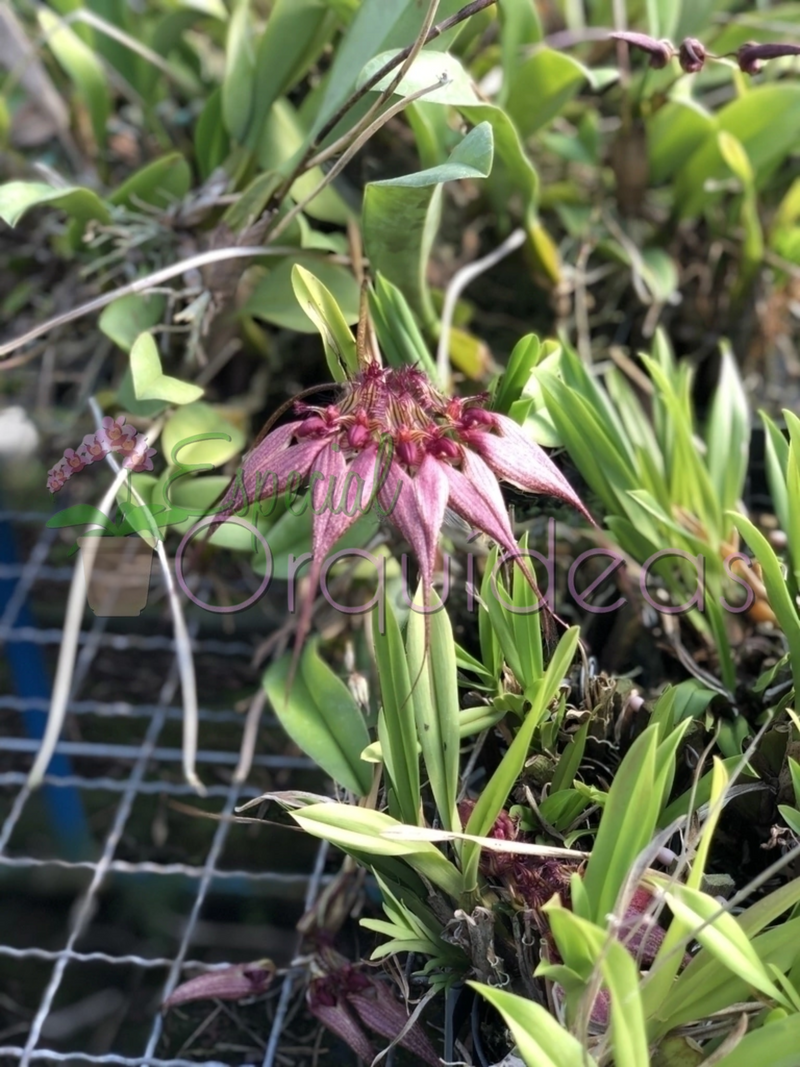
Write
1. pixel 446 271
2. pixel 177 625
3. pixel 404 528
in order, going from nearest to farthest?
pixel 404 528 < pixel 177 625 < pixel 446 271

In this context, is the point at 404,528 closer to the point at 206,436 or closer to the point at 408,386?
the point at 408,386

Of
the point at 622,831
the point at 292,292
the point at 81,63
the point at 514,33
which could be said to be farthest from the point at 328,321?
the point at 81,63

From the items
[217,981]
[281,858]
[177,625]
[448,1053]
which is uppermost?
[177,625]

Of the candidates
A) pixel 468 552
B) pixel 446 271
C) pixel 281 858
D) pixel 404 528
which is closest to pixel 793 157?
pixel 446 271

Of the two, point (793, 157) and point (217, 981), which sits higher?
point (793, 157)

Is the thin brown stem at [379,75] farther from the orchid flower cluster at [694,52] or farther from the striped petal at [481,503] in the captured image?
the striped petal at [481,503]

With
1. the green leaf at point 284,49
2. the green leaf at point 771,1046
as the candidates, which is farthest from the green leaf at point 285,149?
the green leaf at point 771,1046
